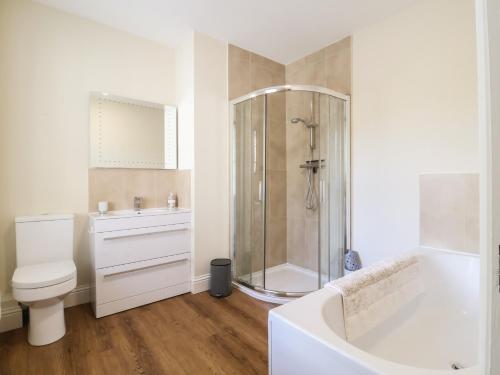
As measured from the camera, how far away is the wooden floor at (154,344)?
153 centimetres

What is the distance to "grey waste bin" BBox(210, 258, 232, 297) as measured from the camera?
2.46m

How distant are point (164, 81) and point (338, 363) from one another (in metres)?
2.88

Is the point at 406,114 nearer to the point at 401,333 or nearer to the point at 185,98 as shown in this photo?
the point at 401,333

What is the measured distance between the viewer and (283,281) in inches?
110

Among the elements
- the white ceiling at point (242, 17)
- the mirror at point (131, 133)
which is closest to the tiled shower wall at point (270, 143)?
the white ceiling at point (242, 17)

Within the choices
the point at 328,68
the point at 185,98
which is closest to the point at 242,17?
the point at 185,98

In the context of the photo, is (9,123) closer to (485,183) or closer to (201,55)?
(201,55)

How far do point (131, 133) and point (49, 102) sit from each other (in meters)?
0.67

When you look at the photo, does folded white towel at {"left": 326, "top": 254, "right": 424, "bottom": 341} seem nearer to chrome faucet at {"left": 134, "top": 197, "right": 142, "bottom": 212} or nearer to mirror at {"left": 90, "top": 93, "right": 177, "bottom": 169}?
chrome faucet at {"left": 134, "top": 197, "right": 142, "bottom": 212}

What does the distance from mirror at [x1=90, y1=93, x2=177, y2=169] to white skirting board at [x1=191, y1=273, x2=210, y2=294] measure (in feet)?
3.91

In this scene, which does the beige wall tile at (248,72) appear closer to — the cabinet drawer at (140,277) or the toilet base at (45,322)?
the cabinet drawer at (140,277)

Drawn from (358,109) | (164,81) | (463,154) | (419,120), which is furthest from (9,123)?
(463,154)

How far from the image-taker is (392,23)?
2285mm

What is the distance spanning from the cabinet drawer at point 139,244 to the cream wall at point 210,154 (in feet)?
0.51
